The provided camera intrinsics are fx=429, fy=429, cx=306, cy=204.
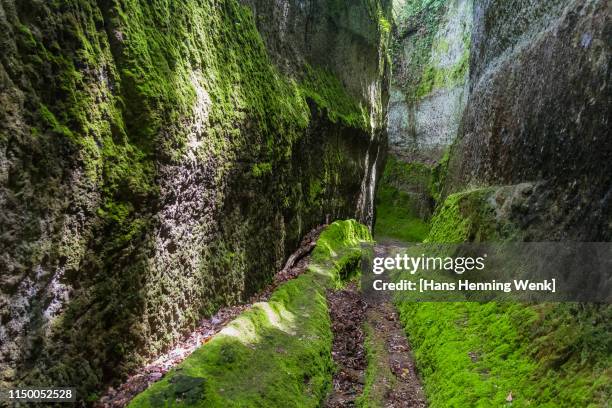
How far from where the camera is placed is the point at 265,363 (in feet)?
22.6

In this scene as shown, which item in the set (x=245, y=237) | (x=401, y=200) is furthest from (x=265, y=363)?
(x=401, y=200)

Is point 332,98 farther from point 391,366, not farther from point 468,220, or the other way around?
point 391,366

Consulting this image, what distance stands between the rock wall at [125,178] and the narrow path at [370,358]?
8.27 ft

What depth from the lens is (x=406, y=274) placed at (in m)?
13.8

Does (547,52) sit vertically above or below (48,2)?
above

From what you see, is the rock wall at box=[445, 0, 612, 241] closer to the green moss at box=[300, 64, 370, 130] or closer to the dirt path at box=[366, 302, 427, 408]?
the dirt path at box=[366, 302, 427, 408]

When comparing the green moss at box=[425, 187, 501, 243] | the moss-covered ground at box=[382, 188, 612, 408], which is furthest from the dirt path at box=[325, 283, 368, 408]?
the green moss at box=[425, 187, 501, 243]

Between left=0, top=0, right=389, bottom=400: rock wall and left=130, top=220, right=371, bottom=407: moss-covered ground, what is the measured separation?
1110mm

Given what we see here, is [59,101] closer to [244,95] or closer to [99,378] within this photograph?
[99,378]

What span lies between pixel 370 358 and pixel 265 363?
276 cm

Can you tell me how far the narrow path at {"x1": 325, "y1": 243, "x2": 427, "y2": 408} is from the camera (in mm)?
7191

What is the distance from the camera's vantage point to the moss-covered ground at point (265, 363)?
545 centimetres

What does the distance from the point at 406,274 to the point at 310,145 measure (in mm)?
6097

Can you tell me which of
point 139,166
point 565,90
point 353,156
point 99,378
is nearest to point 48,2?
point 139,166
